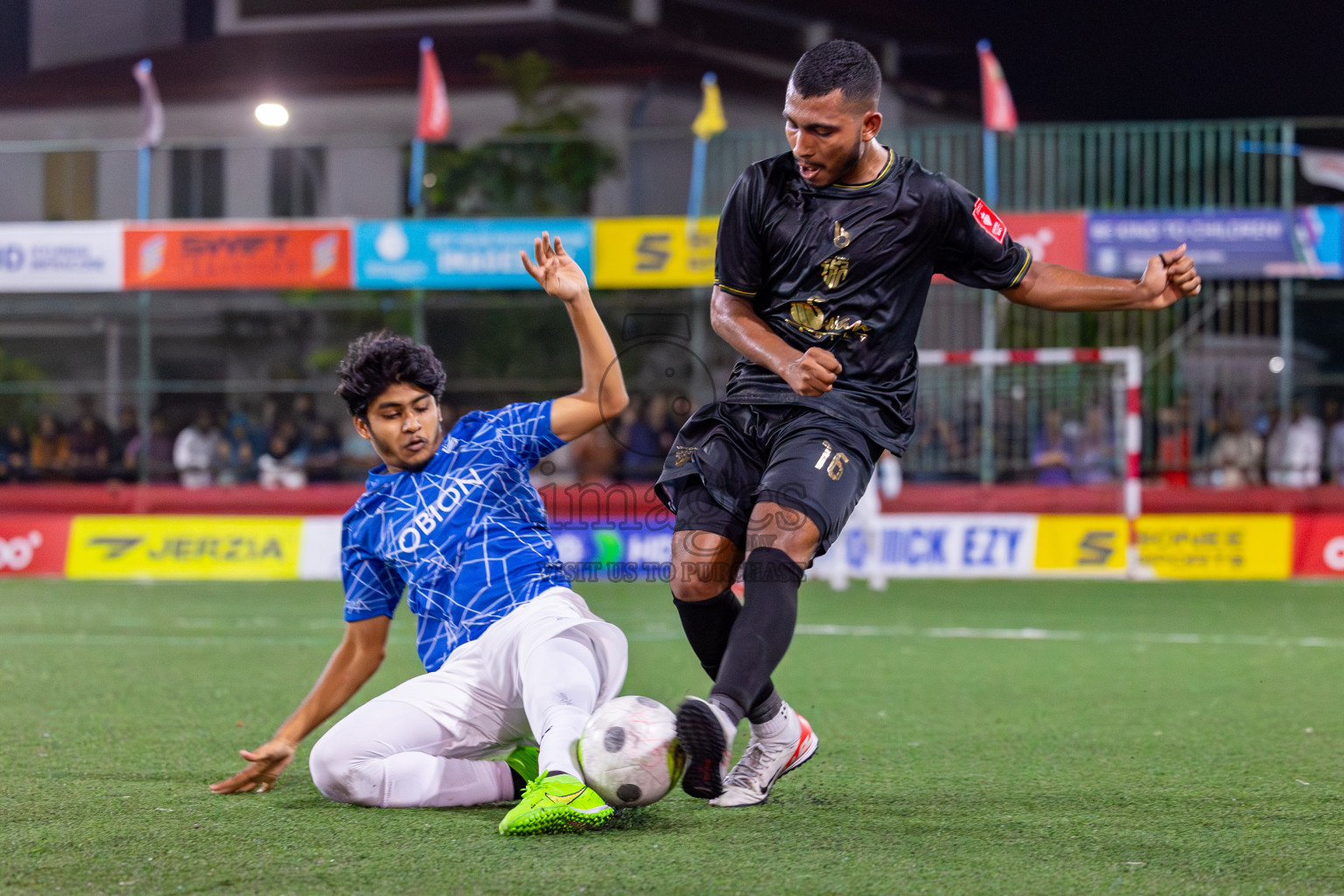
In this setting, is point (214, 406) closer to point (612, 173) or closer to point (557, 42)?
point (612, 173)

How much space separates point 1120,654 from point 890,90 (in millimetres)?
22140

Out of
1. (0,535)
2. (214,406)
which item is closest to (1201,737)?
(0,535)

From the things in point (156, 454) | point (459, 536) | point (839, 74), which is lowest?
point (156, 454)

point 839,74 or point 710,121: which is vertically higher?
point 710,121

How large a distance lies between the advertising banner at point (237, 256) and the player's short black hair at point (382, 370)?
11.5 metres

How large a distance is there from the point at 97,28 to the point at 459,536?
31309mm

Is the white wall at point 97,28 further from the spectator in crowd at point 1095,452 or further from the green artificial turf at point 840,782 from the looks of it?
the green artificial turf at point 840,782

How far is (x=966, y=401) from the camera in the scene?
1526cm

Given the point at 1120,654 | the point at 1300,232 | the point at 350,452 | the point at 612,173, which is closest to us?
the point at 1120,654

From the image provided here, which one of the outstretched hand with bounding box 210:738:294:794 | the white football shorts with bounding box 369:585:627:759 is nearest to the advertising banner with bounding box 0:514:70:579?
the outstretched hand with bounding box 210:738:294:794

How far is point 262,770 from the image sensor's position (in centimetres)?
395

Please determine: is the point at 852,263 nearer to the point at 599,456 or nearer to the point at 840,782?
the point at 840,782

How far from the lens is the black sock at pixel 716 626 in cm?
393

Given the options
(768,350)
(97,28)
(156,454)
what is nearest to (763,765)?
(768,350)
